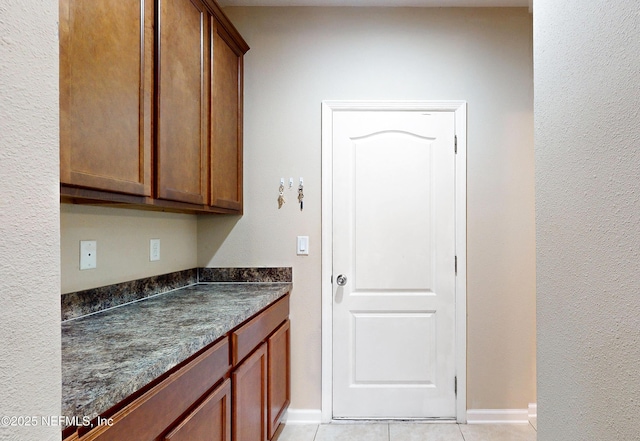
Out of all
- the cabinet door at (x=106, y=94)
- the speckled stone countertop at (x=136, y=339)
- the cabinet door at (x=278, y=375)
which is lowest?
the cabinet door at (x=278, y=375)

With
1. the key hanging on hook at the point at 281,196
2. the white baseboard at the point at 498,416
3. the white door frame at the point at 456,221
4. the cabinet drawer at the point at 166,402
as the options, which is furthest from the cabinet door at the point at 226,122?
the white baseboard at the point at 498,416

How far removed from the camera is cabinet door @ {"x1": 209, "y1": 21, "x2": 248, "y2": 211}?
228 cm

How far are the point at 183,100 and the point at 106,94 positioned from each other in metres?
0.56

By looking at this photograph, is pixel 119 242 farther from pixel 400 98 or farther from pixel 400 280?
pixel 400 98

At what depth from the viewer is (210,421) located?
1475mm

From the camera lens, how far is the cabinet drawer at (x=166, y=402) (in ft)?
3.08

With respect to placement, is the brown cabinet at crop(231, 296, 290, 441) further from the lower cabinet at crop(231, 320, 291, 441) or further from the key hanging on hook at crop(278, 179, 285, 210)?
the key hanging on hook at crop(278, 179, 285, 210)

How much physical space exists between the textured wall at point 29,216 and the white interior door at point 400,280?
222 cm

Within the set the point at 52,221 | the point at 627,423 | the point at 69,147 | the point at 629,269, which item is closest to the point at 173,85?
the point at 69,147

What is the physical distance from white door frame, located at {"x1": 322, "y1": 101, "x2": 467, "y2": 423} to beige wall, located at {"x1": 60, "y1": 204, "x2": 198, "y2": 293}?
88 centimetres

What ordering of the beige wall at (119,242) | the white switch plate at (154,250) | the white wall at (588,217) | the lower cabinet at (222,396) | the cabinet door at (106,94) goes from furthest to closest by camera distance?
the white switch plate at (154,250) < the beige wall at (119,242) < the cabinet door at (106,94) < the lower cabinet at (222,396) < the white wall at (588,217)

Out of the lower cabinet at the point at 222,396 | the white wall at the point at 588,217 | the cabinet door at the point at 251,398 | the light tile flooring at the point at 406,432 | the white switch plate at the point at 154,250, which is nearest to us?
the white wall at the point at 588,217

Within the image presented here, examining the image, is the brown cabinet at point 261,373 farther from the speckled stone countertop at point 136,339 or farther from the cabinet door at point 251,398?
the speckled stone countertop at point 136,339

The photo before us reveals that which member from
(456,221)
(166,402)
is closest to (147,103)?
(166,402)
